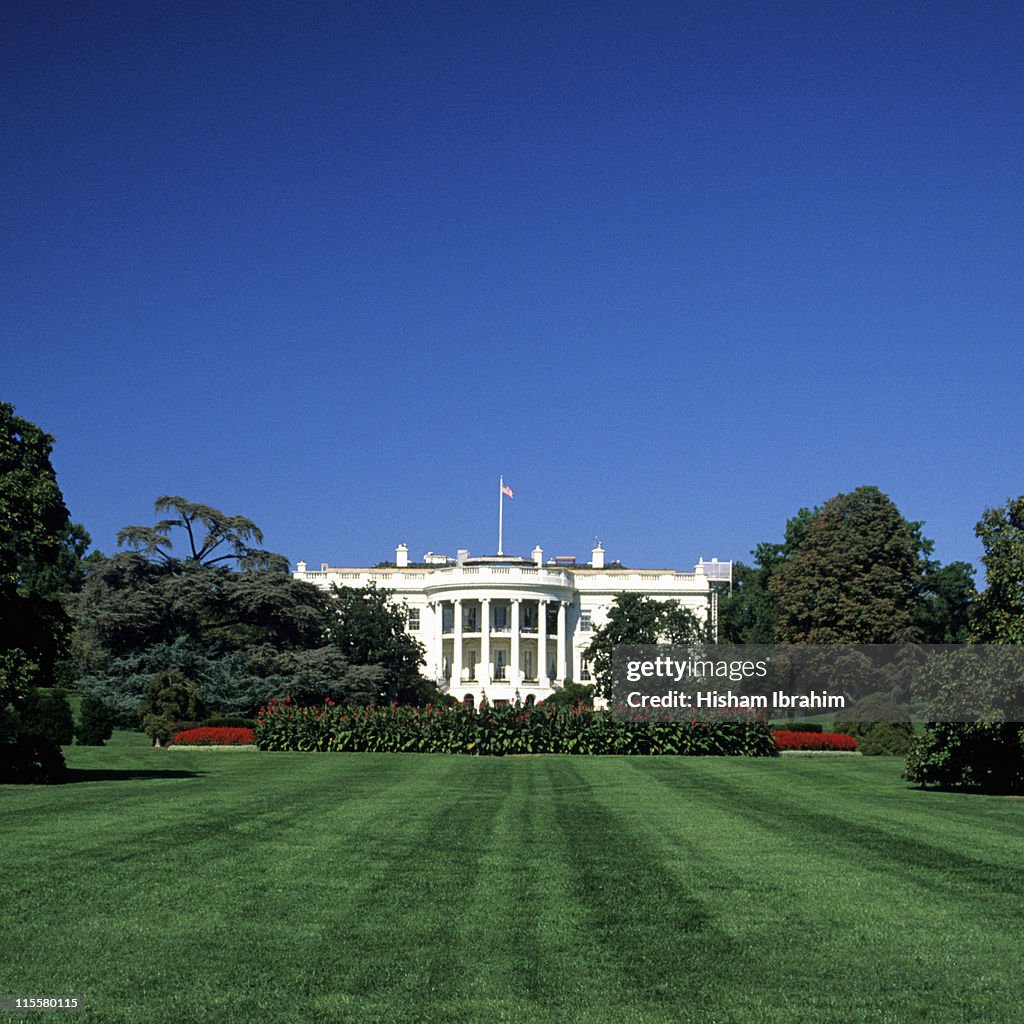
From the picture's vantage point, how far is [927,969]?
23.6 feet

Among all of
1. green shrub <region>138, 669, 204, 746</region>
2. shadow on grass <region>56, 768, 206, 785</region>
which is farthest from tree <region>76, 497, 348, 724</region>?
shadow on grass <region>56, 768, 206, 785</region>

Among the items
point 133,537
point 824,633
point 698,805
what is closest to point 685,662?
point 824,633

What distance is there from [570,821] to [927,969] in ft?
25.4

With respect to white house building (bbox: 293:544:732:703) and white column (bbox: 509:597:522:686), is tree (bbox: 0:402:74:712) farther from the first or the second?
white column (bbox: 509:597:522:686)

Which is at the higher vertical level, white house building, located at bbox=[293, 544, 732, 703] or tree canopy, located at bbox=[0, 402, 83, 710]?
white house building, located at bbox=[293, 544, 732, 703]

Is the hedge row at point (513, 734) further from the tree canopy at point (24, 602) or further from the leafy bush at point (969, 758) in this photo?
the tree canopy at point (24, 602)

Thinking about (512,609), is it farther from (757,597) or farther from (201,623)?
(201,623)

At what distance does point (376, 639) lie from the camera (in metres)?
59.3

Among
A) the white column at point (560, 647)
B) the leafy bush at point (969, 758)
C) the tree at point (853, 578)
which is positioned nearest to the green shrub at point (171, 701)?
the leafy bush at point (969, 758)

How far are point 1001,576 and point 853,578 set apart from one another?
48332mm

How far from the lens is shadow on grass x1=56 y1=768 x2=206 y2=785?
21.9m

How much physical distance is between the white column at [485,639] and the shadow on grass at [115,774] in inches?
2520

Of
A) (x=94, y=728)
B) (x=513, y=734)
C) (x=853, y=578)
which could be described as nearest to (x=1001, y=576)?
(x=513, y=734)

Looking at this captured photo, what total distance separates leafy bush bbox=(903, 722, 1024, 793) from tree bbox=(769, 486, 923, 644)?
147 feet
